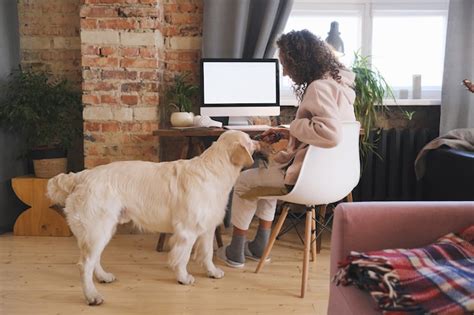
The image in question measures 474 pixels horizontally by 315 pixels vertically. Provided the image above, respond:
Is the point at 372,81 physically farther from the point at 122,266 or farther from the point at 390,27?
the point at 122,266

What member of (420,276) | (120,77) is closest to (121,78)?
(120,77)

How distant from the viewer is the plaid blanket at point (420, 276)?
948 millimetres

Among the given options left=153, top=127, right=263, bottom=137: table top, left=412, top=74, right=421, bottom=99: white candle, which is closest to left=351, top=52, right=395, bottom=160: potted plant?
left=412, top=74, right=421, bottom=99: white candle

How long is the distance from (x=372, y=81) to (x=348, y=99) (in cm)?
104

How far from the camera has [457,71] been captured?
312 centimetres

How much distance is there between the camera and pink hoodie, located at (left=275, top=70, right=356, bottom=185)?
6.29 feet

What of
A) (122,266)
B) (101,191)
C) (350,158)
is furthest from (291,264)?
(101,191)

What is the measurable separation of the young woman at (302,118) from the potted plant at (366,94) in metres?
0.73

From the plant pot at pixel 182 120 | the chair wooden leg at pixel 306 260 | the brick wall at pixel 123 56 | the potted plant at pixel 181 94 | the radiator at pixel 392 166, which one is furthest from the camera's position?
the radiator at pixel 392 166

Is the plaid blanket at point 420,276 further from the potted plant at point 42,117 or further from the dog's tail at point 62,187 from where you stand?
the potted plant at point 42,117

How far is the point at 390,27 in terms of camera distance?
3412mm

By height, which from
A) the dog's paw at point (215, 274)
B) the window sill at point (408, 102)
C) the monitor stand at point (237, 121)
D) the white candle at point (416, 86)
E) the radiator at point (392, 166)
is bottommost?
the dog's paw at point (215, 274)

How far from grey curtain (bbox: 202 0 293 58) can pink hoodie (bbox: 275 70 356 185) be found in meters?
1.03

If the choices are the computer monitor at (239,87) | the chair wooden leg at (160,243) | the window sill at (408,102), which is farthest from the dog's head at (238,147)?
the window sill at (408,102)
